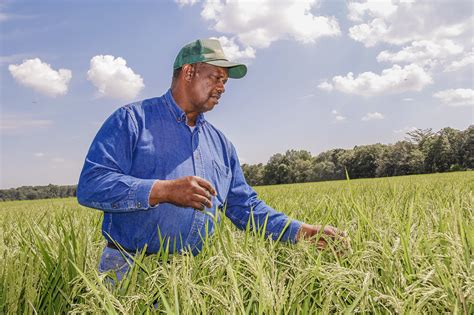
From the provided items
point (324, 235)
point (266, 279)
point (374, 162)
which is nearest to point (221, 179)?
point (324, 235)

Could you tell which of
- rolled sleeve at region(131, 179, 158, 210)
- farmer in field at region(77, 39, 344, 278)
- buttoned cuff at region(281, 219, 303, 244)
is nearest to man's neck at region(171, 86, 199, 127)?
farmer in field at region(77, 39, 344, 278)

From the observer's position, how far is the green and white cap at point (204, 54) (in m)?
2.85

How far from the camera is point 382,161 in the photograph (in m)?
73.4

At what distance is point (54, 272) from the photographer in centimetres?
219

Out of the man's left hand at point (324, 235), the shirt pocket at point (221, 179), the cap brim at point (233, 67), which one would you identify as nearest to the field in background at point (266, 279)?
the man's left hand at point (324, 235)

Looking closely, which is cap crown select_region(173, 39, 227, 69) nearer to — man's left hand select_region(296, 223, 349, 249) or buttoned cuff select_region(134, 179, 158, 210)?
buttoned cuff select_region(134, 179, 158, 210)

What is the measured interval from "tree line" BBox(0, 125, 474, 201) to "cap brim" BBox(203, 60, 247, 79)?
54.6 metres

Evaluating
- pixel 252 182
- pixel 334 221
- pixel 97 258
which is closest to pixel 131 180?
pixel 97 258

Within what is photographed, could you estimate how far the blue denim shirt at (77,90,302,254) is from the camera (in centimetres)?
241

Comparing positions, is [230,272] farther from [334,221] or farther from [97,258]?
[334,221]

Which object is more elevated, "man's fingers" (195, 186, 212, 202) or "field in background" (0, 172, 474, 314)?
"man's fingers" (195, 186, 212, 202)

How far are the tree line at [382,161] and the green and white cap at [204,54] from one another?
66.6 meters

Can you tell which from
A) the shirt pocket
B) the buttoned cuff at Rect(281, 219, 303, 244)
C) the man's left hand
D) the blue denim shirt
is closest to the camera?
the man's left hand

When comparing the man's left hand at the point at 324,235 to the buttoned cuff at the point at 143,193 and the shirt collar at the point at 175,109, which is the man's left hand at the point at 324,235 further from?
the shirt collar at the point at 175,109
